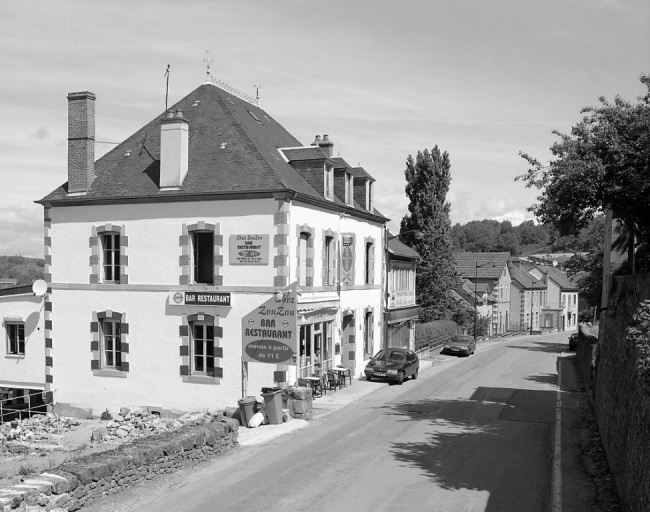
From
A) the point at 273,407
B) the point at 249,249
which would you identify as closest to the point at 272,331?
the point at 273,407

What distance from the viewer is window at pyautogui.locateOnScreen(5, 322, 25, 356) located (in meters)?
27.5

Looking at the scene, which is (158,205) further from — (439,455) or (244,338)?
(439,455)

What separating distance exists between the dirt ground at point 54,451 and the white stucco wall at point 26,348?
4.49 m

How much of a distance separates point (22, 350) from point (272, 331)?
12621 millimetres

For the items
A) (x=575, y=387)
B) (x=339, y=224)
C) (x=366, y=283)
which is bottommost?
(x=575, y=387)

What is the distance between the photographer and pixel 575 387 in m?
29.4

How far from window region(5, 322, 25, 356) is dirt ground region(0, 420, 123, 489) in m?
5.64

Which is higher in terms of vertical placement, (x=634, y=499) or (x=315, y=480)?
(x=634, y=499)

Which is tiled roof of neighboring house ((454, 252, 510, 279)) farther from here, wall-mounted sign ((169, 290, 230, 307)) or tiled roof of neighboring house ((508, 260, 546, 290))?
wall-mounted sign ((169, 290, 230, 307))

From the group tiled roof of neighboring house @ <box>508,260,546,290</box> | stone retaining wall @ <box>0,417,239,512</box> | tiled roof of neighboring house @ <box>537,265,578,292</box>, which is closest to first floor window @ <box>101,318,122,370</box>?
stone retaining wall @ <box>0,417,239,512</box>

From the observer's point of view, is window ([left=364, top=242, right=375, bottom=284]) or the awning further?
the awning

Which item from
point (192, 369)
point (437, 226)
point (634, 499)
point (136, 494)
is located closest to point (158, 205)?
point (192, 369)

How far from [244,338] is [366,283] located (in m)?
12.3

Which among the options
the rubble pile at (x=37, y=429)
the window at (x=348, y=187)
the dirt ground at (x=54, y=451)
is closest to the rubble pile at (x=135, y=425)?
the dirt ground at (x=54, y=451)
